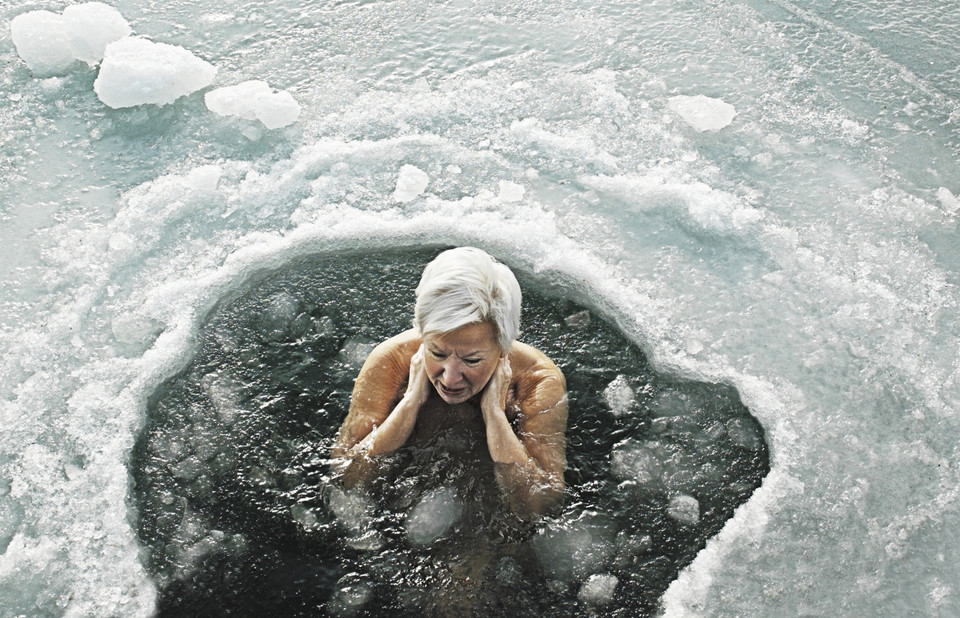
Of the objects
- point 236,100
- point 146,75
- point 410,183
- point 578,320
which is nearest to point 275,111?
point 236,100

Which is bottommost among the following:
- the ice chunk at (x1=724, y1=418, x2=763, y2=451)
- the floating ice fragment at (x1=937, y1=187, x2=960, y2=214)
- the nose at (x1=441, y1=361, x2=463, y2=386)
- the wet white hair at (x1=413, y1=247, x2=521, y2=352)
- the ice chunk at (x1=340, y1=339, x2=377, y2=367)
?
the ice chunk at (x1=340, y1=339, x2=377, y2=367)

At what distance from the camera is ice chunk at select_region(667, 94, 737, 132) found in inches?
231

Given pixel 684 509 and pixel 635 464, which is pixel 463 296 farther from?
pixel 684 509

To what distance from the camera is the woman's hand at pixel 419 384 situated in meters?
3.79

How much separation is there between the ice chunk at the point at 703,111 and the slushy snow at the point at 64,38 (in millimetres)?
3628

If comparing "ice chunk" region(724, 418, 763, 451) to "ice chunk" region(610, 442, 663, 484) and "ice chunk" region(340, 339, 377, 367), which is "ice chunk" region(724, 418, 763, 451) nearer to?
"ice chunk" region(610, 442, 663, 484)

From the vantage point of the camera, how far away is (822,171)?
18.3 ft

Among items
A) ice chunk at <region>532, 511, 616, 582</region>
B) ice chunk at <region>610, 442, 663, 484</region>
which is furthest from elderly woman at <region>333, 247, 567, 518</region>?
ice chunk at <region>610, 442, 663, 484</region>

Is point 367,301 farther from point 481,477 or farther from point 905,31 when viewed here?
point 905,31

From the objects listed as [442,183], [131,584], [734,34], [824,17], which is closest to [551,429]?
[131,584]

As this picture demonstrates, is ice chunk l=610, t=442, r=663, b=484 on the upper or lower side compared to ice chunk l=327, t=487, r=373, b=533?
upper

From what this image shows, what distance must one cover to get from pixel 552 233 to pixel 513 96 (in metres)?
1.39

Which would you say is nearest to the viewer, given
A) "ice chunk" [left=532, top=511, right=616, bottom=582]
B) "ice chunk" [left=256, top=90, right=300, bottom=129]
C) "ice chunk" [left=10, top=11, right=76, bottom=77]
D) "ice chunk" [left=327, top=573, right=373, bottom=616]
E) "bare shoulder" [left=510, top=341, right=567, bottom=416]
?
"ice chunk" [left=327, top=573, right=373, bottom=616]

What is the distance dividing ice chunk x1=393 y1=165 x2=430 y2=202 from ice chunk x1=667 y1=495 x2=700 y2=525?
2.31 meters
